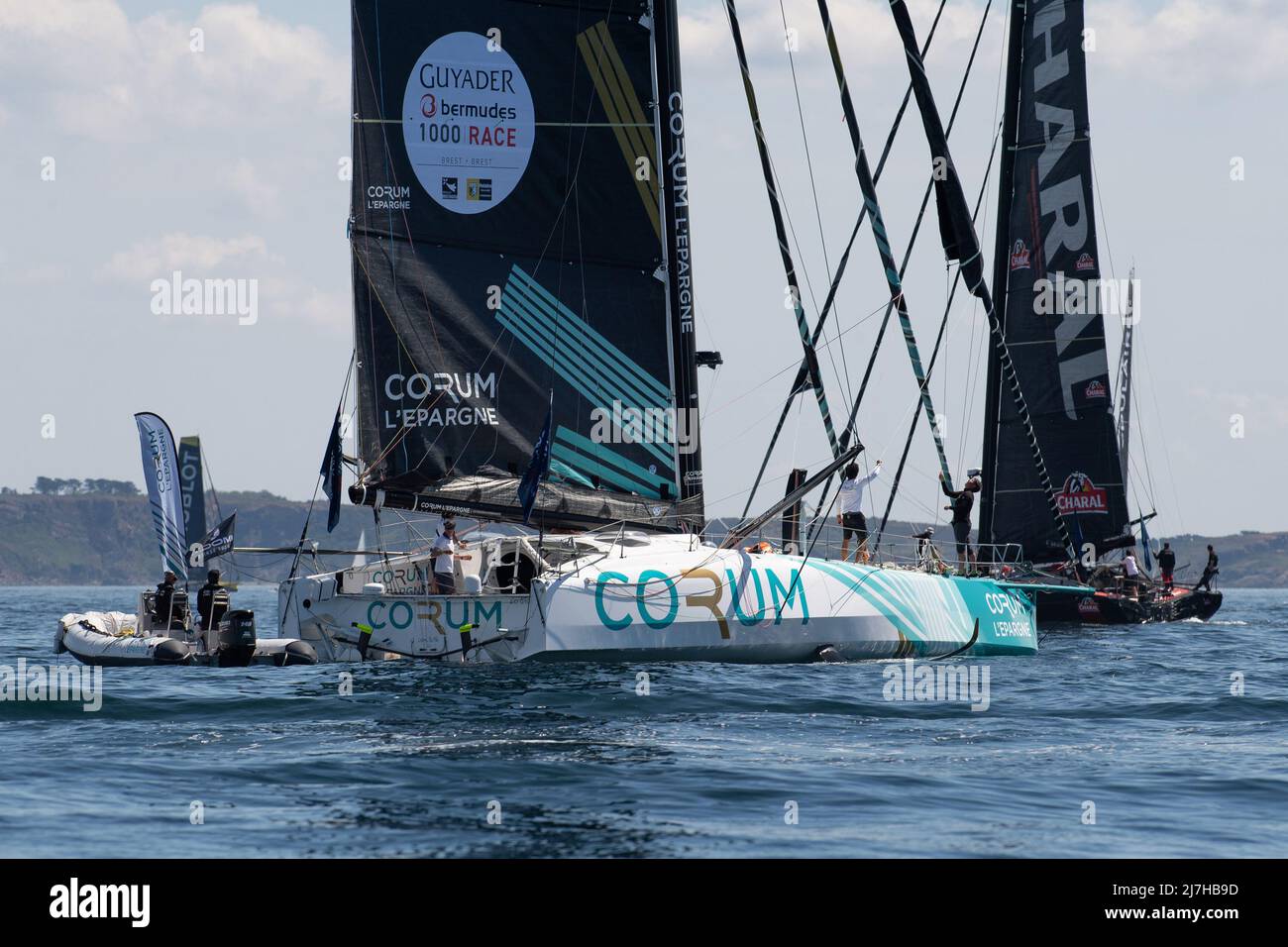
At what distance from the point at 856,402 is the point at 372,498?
6.69 m

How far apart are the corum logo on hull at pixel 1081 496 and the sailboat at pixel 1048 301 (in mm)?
48

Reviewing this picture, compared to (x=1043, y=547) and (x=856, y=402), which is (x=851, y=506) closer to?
(x=856, y=402)

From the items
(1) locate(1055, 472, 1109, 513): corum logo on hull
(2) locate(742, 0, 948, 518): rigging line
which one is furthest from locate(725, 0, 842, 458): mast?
(1) locate(1055, 472, 1109, 513): corum logo on hull

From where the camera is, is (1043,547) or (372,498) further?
(1043,547)

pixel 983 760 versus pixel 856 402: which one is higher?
pixel 856 402

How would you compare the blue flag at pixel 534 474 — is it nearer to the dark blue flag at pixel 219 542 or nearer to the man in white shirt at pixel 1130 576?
the dark blue flag at pixel 219 542

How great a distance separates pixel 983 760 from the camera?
12.9m

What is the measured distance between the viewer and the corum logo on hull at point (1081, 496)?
34.8m

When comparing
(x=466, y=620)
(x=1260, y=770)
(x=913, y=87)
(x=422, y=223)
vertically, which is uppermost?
(x=913, y=87)

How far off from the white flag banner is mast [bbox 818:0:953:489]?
11905 millimetres
